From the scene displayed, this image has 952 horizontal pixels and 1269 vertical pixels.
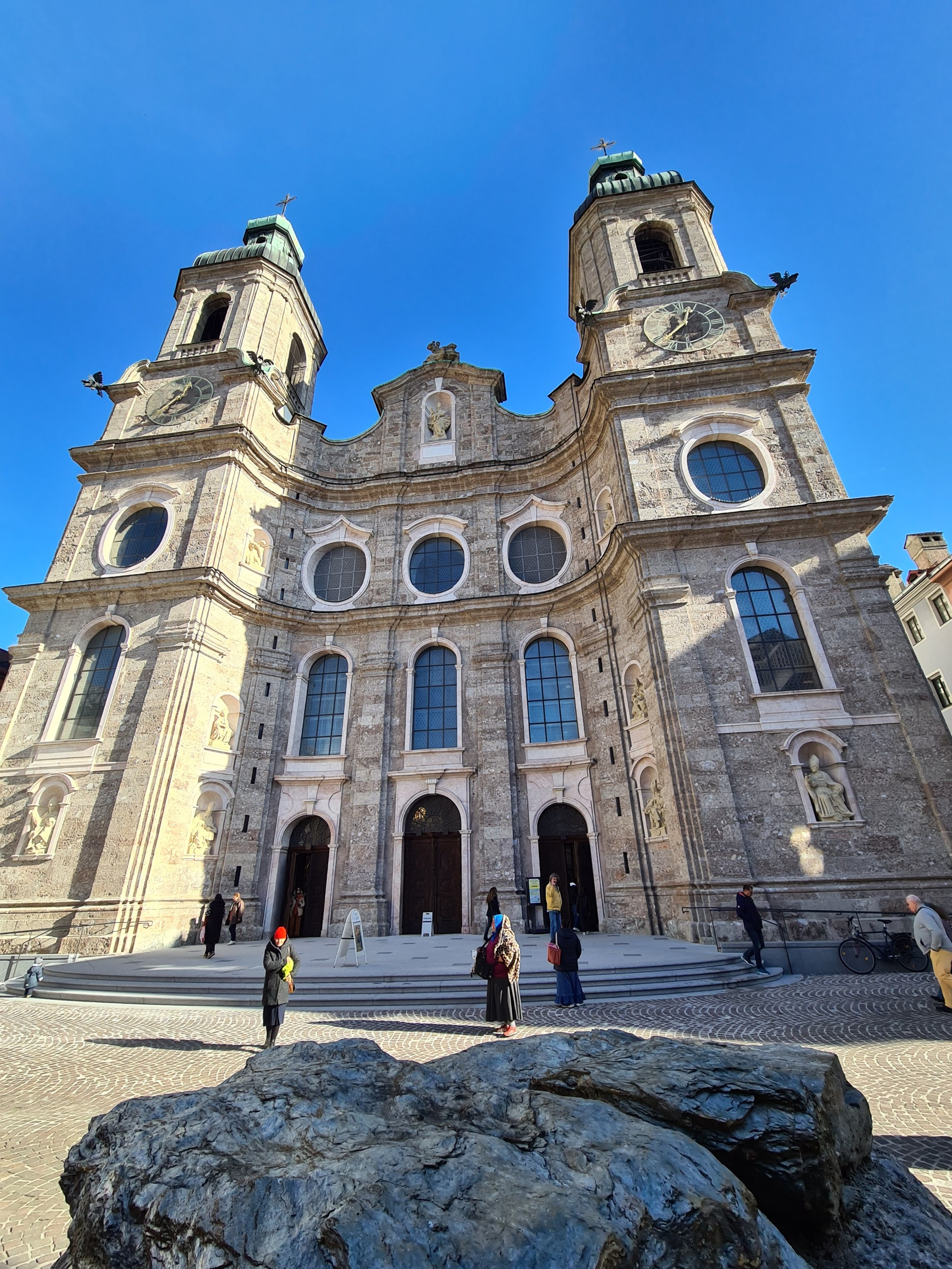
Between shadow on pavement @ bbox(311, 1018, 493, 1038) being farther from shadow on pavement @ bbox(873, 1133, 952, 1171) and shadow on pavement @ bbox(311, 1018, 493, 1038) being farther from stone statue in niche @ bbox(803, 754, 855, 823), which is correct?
stone statue in niche @ bbox(803, 754, 855, 823)

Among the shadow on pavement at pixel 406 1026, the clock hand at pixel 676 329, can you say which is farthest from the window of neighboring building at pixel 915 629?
the shadow on pavement at pixel 406 1026

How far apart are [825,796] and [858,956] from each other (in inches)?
131

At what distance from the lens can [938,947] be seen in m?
7.86

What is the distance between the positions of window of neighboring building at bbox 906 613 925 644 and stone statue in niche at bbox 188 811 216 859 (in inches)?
1235

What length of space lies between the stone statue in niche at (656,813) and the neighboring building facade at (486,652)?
14cm

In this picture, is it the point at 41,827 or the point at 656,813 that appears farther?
the point at 41,827

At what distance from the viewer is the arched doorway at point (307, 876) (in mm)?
17281

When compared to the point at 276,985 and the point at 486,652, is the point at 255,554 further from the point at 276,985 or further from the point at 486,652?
Result: the point at 276,985

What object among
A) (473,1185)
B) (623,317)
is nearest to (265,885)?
(473,1185)

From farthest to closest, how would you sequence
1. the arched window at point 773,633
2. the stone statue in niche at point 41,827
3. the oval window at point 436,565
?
the oval window at point 436,565
the stone statue in niche at point 41,827
the arched window at point 773,633

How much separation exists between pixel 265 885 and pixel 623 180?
29.8 meters

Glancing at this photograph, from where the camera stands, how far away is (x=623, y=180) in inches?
942

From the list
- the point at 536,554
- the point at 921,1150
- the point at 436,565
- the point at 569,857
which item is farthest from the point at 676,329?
the point at 921,1150

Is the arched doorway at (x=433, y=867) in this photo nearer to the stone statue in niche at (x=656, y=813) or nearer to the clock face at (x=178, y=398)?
the stone statue in niche at (x=656, y=813)
